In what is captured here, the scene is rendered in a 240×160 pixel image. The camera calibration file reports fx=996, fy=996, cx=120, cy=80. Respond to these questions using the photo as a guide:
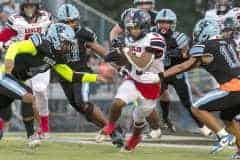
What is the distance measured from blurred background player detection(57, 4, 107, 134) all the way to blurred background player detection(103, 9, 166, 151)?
3.24 ft

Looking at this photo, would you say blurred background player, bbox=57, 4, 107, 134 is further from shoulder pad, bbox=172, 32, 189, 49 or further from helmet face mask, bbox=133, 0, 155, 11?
shoulder pad, bbox=172, 32, 189, 49

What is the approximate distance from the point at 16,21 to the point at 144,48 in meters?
2.83

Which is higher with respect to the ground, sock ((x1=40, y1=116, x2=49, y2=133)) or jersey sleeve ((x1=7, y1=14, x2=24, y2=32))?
jersey sleeve ((x1=7, y1=14, x2=24, y2=32))

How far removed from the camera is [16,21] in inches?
547

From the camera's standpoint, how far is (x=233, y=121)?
1185cm

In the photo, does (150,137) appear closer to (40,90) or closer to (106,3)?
(40,90)

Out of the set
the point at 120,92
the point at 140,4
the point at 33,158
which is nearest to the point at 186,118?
the point at 140,4

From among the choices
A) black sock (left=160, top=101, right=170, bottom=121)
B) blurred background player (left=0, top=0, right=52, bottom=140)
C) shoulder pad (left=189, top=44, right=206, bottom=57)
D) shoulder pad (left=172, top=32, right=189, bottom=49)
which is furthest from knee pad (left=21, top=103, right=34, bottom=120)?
black sock (left=160, top=101, right=170, bottom=121)

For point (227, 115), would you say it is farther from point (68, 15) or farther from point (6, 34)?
point (6, 34)

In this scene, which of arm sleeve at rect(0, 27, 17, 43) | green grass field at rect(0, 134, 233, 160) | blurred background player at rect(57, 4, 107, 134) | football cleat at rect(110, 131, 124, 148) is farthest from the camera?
arm sleeve at rect(0, 27, 17, 43)

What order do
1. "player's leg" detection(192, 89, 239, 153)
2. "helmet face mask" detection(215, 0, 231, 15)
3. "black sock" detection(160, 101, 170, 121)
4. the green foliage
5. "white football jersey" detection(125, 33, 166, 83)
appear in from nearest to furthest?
"player's leg" detection(192, 89, 239, 153), "white football jersey" detection(125, 33, 166, 83), "black sock" detection(160, 101, 170, 121), "helmet face mask" detection(215, 0, 231, 15), the green foliage

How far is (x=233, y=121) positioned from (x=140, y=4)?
3271 millimetres

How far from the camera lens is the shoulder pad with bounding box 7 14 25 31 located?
13859mm

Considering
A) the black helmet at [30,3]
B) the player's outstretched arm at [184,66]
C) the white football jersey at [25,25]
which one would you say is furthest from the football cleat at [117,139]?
the black helmet at [30,3]
